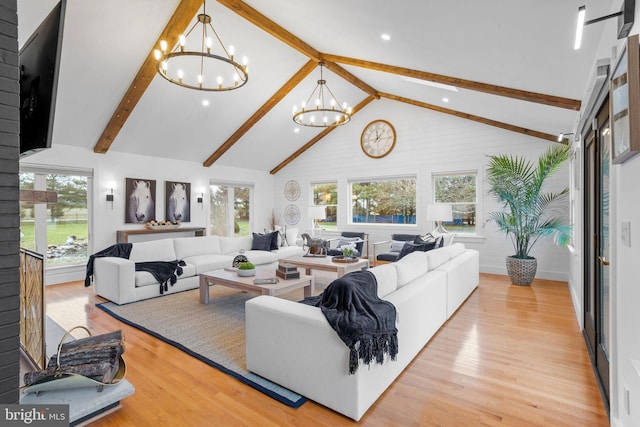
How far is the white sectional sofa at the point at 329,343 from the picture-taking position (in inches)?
78.1

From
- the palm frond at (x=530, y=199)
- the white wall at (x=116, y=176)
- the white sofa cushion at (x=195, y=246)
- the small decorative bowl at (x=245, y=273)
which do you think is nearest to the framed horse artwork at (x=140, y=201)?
the white wall at (x=116, y=176)

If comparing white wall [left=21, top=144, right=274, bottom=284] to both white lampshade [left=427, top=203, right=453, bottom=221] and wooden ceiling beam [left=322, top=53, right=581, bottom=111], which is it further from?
white lampshade [left=427, top=203, right=453, bottom=221]

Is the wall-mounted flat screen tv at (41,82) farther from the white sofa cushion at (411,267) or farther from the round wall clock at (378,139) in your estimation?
the round wall clock at (378,139)

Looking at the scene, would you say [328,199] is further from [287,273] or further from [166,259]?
[287,273]

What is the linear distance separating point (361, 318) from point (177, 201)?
6.51 metres

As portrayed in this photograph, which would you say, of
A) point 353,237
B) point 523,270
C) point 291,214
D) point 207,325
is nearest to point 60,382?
point 207,325

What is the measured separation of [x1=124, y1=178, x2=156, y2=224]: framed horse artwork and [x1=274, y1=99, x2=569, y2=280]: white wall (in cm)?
366

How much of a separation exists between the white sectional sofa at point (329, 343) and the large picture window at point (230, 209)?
633cm

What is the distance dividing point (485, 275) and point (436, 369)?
4296mm

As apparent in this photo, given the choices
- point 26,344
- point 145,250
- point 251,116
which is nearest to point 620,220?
point 26,344

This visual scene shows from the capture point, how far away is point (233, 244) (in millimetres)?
6531

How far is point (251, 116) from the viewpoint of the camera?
22.4 feet

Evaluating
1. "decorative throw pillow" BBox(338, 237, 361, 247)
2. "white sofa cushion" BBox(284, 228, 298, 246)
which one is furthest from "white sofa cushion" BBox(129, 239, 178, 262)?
"decorative throw pillow" BBox(338, 237, 361, 247)

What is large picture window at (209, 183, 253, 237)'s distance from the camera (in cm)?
839
